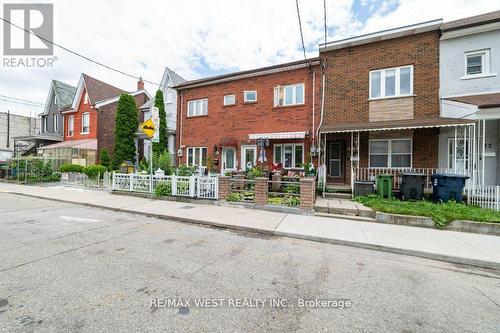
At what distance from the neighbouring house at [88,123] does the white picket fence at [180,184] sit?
37.9 feet

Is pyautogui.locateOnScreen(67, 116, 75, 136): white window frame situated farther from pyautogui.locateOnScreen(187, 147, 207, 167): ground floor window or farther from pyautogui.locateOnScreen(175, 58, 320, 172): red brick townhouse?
pyautogui.locateOnScreen(187, 147, 207, 167): ground floor window

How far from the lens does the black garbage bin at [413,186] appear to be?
8383 mm

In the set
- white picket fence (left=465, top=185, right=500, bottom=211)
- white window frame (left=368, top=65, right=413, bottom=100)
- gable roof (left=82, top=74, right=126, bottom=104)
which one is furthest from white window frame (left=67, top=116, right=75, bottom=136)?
white picket fence (left=465, top=185, right=500, bottom=211)

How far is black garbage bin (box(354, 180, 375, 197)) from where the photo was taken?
29.8 feet

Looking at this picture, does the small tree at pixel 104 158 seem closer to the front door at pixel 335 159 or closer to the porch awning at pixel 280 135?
the porch awning at pixel 280 135

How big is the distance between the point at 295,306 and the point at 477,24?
1299 cm

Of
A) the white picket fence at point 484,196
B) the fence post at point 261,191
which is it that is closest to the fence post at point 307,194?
the fence post at point 261,191

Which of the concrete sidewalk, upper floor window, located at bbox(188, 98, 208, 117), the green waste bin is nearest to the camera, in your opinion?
the concrete sidewalk

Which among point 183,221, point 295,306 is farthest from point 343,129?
point 295,306

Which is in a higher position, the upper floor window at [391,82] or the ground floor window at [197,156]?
the upper floor window at [391,82]

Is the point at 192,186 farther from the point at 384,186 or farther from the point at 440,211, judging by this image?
the point at 440,211

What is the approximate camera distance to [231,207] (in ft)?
28.4

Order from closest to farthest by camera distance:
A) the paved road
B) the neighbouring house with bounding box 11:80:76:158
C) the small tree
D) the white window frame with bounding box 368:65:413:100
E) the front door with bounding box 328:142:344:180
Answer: the paved road, the white window frame with bounding box 368:65:413:100, the front door with bounding box 328:142:344:180, the small tree, the neighbouring house with bounding box 11:80:76:158

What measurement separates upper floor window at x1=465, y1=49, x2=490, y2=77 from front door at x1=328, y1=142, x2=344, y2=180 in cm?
580
